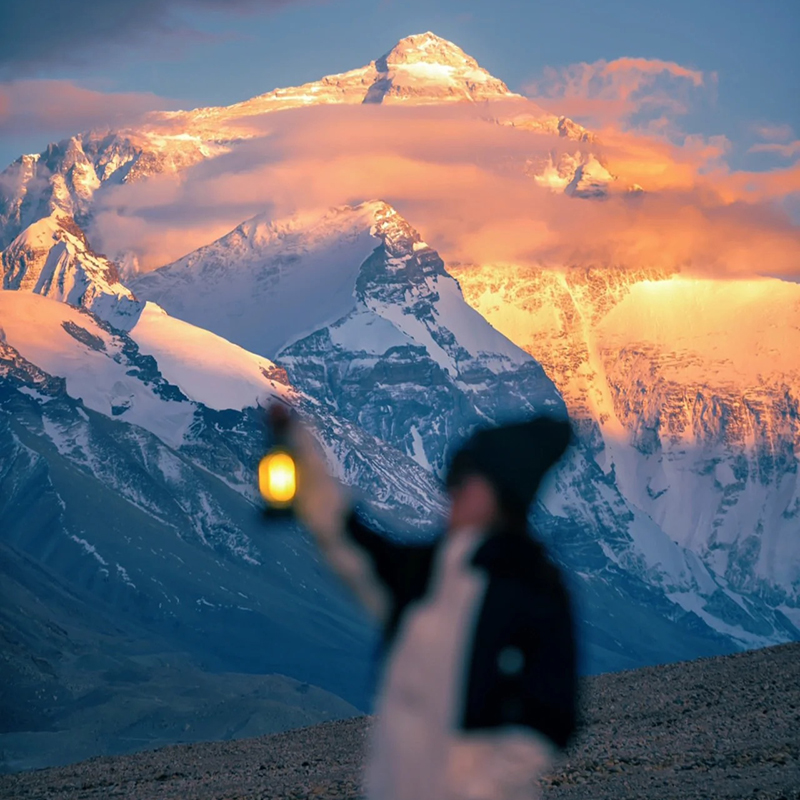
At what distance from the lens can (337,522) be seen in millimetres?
13055

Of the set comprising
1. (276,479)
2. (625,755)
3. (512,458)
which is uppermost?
(512,458)

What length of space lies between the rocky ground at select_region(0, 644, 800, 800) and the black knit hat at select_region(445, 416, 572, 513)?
1166 centimetres

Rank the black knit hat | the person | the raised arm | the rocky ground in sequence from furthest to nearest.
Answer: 1. the rocky ground
2. the raised arm
3. the black knit hat
4. the person

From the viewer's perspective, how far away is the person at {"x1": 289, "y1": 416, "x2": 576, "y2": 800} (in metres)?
12.0

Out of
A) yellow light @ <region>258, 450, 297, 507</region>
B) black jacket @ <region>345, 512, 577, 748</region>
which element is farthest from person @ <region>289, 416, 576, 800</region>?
yellow light @ <region>258, 450, 297, 507</region>

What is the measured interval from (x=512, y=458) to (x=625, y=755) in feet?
77.0

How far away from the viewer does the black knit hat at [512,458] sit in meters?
12.2

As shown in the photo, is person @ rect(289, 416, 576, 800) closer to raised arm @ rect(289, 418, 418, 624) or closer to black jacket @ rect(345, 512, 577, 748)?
black jacket @ rect(345, 512, 577, 748)

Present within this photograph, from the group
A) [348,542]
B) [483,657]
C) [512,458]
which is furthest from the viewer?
[348,542]

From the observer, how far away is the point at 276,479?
12750 mm

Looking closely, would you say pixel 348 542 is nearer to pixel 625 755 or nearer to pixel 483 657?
pixel 483 657

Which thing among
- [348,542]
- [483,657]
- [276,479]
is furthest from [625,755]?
[483,657]

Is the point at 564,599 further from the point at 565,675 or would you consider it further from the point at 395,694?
the point at 395,694

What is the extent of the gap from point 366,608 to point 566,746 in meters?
1.74
